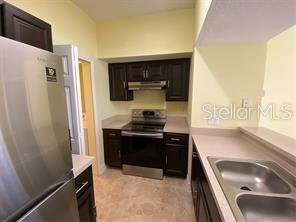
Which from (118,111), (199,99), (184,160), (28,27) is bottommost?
(184,160)

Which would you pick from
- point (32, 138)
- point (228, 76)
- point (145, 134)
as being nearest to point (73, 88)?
point (32, 138)

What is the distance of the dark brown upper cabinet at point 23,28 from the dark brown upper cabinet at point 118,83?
1639 millimetres

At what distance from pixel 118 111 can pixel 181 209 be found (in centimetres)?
213

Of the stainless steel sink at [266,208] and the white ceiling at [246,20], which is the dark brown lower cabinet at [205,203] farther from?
the white ceiling at [246,20]

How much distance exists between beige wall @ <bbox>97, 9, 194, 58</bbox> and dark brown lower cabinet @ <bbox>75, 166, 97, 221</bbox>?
1966 mm

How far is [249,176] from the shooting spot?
1.32 metres

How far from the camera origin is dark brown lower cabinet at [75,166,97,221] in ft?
3.83

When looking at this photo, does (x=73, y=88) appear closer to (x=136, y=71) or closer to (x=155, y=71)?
(x=136, y=71)

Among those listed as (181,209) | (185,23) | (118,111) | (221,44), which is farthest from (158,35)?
(181,209)

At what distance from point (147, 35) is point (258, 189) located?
2400 millimetres

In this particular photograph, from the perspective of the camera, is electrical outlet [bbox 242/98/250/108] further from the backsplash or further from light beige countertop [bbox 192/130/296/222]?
the backsplash

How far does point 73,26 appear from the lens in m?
2.07

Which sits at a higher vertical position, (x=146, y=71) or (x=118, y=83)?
(x=146, y=71)

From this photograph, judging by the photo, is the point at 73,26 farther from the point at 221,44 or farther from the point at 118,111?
the point at 221,44
